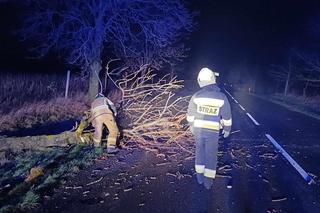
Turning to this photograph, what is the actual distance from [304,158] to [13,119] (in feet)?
27.4

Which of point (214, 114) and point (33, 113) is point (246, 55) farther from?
point (214, 114)

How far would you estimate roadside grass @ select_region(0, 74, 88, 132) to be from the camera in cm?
1125

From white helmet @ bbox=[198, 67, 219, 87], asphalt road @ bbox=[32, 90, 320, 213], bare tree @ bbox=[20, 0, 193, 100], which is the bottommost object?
asphalt road @ bbox=[32, 90, 320, 213]

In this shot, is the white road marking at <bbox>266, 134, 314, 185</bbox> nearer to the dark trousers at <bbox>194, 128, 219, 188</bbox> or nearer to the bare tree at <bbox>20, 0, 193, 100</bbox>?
the dark trousers at <bbox>194, 128, 219, 188</bbox>

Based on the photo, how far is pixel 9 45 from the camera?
21.8 metres

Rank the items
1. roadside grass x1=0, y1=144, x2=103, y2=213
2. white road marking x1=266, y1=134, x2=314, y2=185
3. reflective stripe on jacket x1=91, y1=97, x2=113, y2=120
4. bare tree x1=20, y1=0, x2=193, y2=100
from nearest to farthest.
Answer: roadside grass x1=0, y1=144, x2=103, y2=213, white road marking x1=266, y1=134, x2=314, y2=185, reflective stripe on jacket x1=91, y1=97, x2=113, y2=120, bare tree x1=20, y1=0, x2=193, y2=100

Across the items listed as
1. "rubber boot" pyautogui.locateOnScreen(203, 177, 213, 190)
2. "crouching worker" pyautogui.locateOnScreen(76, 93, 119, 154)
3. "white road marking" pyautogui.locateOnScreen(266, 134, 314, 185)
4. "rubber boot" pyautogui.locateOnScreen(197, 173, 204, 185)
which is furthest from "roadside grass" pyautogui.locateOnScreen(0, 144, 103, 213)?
"white road marking" pyautogui.locateOnScreen(266, 134, 314, 185)

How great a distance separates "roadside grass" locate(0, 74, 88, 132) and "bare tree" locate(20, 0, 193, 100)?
185cm

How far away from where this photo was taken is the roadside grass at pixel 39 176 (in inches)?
211

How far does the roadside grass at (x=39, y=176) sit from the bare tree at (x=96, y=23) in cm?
741

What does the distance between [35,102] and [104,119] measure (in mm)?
7017

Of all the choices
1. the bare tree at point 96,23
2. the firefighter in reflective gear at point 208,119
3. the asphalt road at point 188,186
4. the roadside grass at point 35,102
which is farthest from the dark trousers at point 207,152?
the bare tree at point 96,23

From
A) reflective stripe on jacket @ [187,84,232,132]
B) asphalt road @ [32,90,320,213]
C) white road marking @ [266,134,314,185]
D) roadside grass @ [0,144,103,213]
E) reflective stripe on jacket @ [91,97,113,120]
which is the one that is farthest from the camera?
reflective stripe on jacket @ [91,97,113,120]

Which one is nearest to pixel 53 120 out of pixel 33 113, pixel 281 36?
pixel 33 113
